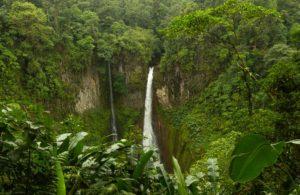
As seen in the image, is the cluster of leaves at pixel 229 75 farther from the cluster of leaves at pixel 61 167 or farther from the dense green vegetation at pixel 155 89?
the cluster of leaves at pixel 61 167

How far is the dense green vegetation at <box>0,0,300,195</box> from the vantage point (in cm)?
207

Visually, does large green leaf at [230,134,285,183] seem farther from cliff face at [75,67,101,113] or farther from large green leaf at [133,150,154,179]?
cliff face at [75,67,101,113]

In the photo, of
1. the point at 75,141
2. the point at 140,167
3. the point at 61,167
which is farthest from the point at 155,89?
the point at 61,167

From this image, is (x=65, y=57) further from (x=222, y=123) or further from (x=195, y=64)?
(x=222, y=123)

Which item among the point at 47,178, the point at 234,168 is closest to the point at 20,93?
the point at 47,178

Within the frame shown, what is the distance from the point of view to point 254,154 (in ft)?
3.30

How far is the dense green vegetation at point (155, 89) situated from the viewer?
207cm

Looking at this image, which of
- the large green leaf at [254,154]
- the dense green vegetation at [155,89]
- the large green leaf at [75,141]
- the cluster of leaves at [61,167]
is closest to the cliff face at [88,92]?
the dense green vegetation at [155,89]

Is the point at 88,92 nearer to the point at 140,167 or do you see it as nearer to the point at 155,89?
the point at 155,89

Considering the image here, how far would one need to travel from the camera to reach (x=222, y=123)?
17.9m

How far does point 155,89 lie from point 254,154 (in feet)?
73.1

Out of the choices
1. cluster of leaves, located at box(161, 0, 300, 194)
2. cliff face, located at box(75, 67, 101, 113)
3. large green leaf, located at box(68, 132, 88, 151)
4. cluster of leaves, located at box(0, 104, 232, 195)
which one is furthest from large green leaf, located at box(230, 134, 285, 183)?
cliff face, located at box(75, 67, 101, 113)

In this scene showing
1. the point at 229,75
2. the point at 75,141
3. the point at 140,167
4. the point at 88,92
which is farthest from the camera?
the point at 88,92

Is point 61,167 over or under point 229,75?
over
